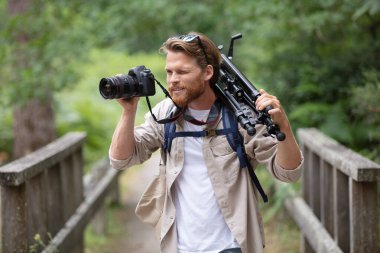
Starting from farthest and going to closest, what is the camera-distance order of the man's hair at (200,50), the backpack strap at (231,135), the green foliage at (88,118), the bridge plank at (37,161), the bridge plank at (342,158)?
the green foliage at (88,118) → the bridge plank at (37,161) → the bridge plank at (342,158) → the backpack strap at (231,135) → the man's hair at (200,50)

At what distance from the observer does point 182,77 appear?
303 centimetres

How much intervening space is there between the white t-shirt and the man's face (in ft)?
0.60

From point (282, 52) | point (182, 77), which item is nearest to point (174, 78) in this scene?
point (182, 77)

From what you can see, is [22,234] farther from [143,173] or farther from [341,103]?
[143,173]

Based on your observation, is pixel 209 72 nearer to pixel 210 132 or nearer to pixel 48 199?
pixel 210 132

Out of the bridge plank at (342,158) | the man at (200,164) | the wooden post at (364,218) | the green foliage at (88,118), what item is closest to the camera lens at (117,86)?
the man at (200,164)

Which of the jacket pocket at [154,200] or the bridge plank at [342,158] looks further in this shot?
the bridge plank at [342,158]

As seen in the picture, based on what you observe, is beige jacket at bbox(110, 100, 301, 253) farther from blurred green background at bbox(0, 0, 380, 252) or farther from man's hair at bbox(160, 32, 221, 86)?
blurred green background at bbox(0, 0, 380, 252)

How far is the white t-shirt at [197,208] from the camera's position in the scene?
10.1 feet

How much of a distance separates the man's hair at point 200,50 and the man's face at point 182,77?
0.02 m

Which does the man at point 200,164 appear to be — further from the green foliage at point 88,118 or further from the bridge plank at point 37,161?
the green foliage at point 88,118

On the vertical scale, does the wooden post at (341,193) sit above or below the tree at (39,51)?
below

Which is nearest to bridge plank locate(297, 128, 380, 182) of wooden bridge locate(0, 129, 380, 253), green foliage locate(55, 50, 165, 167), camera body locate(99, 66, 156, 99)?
wooden bridge locate(0, 129, 380, 253)

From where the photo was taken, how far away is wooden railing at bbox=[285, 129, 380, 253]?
3.80m
